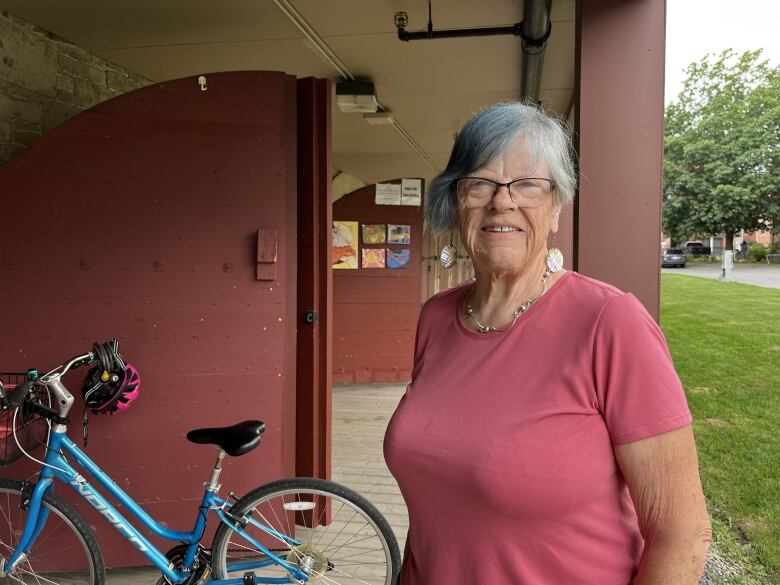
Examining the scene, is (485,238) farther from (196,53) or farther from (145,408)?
(196,53)

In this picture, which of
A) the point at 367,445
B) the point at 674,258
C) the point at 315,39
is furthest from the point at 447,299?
the point at 674,258

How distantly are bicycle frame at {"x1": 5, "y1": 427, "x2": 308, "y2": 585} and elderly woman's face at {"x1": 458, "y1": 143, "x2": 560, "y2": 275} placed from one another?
1682mm

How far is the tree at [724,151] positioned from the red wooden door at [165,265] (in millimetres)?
36903

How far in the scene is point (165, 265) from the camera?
291 cm

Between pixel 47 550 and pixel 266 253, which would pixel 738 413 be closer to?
pixel 266 253

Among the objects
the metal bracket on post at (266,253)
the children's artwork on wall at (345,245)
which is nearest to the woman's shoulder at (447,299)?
the metal bracket on post at (266,253)

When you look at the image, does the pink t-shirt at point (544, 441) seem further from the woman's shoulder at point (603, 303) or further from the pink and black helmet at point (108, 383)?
the pink and black helmet at point (108, 383)

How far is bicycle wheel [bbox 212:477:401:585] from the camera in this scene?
8.11 feet

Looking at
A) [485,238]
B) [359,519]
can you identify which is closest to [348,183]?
[359,519]

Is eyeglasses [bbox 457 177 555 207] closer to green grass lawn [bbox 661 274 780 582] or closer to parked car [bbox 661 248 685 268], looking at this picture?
green grass lawn [bbox 661 274 780 582]

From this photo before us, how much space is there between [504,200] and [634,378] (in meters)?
0.42

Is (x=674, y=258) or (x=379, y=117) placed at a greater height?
(x=379, y=117)

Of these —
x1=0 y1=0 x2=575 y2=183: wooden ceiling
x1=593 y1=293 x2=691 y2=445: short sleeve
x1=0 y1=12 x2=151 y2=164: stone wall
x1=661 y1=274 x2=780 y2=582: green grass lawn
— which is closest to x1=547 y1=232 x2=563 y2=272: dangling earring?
x1=593 y1=293 x2=691 y2=445: short sleeve

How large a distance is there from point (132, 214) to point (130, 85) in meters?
1.64
